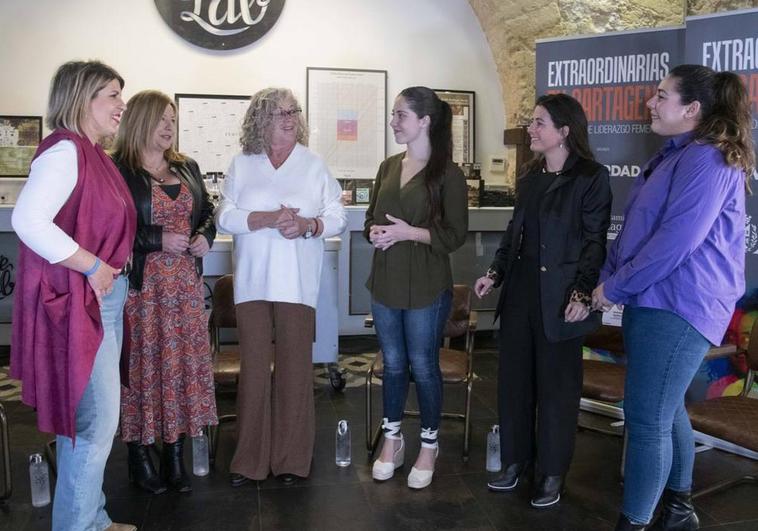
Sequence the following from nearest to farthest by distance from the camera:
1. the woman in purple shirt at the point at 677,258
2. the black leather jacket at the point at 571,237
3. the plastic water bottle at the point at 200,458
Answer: the woman in purple shirt at the point at 677,258 < the black leather jacket at the point at 571,237 < the plastic water bottle at the point at 200,458

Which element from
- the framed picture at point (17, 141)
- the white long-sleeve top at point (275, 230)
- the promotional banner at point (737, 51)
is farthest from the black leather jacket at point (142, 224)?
the framed picture at point (17, 141)

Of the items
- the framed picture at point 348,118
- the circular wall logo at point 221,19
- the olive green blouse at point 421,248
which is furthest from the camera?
the framed picture at point 348,118

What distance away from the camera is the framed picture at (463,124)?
616cm

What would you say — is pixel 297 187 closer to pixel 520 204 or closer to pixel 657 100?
pixel 520 204

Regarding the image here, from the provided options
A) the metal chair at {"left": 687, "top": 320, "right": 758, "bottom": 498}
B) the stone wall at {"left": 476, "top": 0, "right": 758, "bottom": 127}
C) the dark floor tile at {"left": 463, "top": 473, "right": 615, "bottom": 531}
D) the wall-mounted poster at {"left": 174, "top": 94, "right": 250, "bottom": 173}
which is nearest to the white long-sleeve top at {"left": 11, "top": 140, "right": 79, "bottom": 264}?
the dark floor tile at {"left": 463, "top": 473, "right": 615, "bottom": 531}

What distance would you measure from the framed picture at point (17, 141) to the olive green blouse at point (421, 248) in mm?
4014

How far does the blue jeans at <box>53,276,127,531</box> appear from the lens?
2023mm

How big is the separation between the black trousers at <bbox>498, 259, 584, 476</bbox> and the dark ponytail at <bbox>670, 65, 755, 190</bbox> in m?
0.76

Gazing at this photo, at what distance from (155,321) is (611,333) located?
2.16 m

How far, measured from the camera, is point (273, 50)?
587 centimetres

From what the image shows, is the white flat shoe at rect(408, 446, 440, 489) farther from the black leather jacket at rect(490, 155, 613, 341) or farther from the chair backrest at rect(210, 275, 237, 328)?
the chair backrest at rect(210, 275, 237, 328)

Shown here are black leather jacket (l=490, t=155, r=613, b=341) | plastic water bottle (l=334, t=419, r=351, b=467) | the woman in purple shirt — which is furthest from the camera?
plastic water bottle (l=334, t=419, r=351, b=467)

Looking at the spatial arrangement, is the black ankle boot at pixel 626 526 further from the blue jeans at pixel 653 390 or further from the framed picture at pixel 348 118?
the framed picture at pixel 348 118

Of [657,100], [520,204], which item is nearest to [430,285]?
[520,204]
